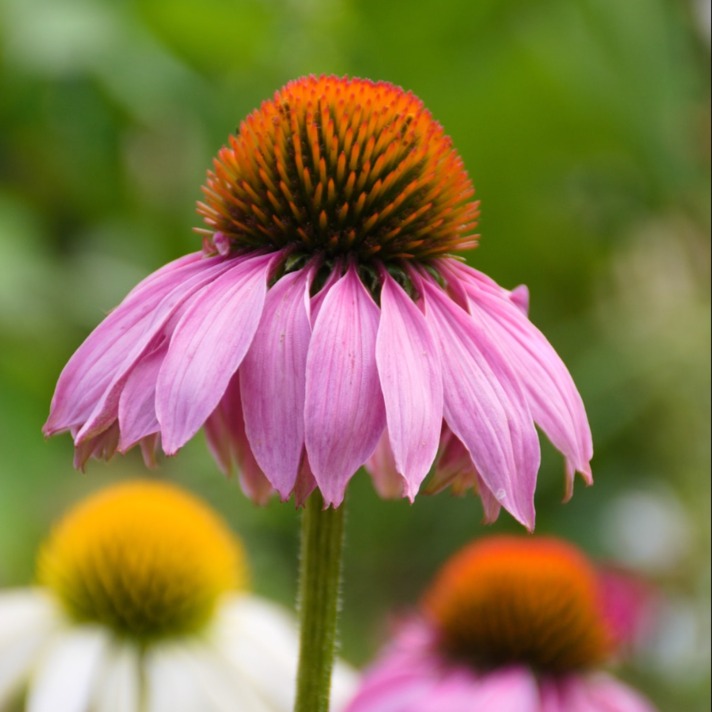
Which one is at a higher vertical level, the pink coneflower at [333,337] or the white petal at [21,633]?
the pink coneflower at [333,337]

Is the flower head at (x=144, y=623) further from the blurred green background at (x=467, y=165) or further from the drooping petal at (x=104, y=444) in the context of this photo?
the blurred green background at (x=467, y=165)

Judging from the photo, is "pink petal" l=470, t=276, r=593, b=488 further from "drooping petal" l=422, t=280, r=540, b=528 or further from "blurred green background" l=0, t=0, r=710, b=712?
"blurred green background" l=0, t=0, r=710, b=712

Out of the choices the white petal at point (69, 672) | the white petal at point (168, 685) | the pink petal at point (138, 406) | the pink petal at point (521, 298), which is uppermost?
the pink petal at point (521, 298)

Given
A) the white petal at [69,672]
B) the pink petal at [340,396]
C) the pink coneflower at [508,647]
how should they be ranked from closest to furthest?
the pink petal at [340,396] → the white petal at [69,672] → the pink coneflower at [508,647]

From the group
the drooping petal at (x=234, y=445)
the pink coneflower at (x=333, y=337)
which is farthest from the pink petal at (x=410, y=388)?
the drooping petal at (x=234, y=445)

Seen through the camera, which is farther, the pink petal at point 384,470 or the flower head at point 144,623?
the flower head at point 144,623
